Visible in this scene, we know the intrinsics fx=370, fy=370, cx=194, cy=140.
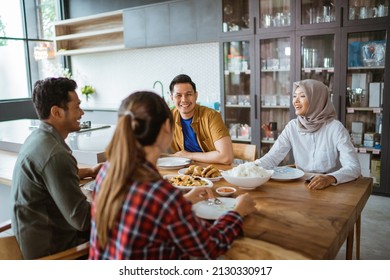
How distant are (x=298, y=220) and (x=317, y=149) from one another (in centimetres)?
116

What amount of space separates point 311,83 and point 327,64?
5.66 feet

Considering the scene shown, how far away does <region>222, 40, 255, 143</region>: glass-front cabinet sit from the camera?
4473mm

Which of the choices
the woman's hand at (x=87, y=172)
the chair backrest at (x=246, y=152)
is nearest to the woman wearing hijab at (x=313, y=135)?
the chair backrest at (x=246, y=152)

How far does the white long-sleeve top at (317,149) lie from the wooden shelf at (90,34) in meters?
3.91

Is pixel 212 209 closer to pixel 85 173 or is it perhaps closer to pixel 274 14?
pixel 85 173

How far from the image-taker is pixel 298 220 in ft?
4.55

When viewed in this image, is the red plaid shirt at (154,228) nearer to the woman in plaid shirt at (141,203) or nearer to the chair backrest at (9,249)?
the woman in plaid shirt at (141,203)

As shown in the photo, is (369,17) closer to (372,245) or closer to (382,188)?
(382,188)

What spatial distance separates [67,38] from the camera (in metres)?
6.54

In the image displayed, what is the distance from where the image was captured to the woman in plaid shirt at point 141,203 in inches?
38.2

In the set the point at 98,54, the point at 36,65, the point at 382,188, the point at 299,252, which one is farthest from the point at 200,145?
the point at 36,65

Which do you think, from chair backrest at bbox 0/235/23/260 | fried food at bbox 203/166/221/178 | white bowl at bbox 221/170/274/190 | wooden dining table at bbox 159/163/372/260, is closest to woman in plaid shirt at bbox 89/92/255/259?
wooden dining table at bbox 159/163/372/260

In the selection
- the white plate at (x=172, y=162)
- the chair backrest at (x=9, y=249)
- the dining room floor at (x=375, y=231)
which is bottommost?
the dining room floor at (x=375, y=231)

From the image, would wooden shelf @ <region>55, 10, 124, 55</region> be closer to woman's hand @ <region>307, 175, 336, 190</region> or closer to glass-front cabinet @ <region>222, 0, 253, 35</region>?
glass-front cabinet @ <region>222, 0, 253, 35</region>
